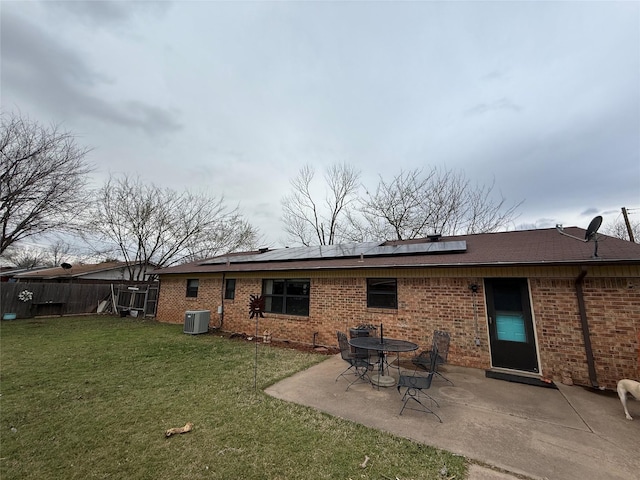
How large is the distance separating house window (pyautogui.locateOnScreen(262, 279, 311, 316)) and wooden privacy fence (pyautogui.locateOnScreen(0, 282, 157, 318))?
893 cm

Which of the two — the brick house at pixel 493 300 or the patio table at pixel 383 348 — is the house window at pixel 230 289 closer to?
the brick house at pixel 493 300

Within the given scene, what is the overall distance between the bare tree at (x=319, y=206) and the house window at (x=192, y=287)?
11.0 meters

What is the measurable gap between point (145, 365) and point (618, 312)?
1023 cm

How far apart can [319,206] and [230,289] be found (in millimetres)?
12346

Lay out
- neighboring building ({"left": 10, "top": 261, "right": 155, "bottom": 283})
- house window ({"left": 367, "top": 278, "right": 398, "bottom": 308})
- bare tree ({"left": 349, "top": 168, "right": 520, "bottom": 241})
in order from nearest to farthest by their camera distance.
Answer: house window ({"left": 367, "top": 278, "right": 398, "bottom": 308}), bare tree ({"left": 349, "top": 168, "right": 520, "bottom": 241}), neighboring building ({"left": 10, "top": 261, "right": 155, "bottom": 283})

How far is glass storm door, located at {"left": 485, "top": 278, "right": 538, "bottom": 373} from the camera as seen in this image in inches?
226

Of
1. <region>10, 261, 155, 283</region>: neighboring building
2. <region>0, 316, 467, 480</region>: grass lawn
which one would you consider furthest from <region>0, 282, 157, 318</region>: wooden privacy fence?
<region>0, 316, 467, 480</region>: grass lawn

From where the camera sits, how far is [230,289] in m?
11.4

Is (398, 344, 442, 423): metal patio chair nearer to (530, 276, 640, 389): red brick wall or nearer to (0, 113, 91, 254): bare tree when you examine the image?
(530, 276, 640, 389): red brick wall

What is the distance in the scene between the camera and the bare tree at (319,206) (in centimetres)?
2038

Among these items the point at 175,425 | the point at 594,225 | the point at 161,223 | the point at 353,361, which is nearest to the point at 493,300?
the point at 594,225

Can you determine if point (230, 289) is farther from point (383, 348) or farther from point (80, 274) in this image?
point (80, 274)

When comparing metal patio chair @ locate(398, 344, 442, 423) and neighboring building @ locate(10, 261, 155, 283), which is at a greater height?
neighboring building @ locate(10, 261, 155, 283)

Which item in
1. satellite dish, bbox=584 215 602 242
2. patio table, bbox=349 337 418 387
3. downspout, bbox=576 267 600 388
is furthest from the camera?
satellite dish, bbox=584 215 602 242
